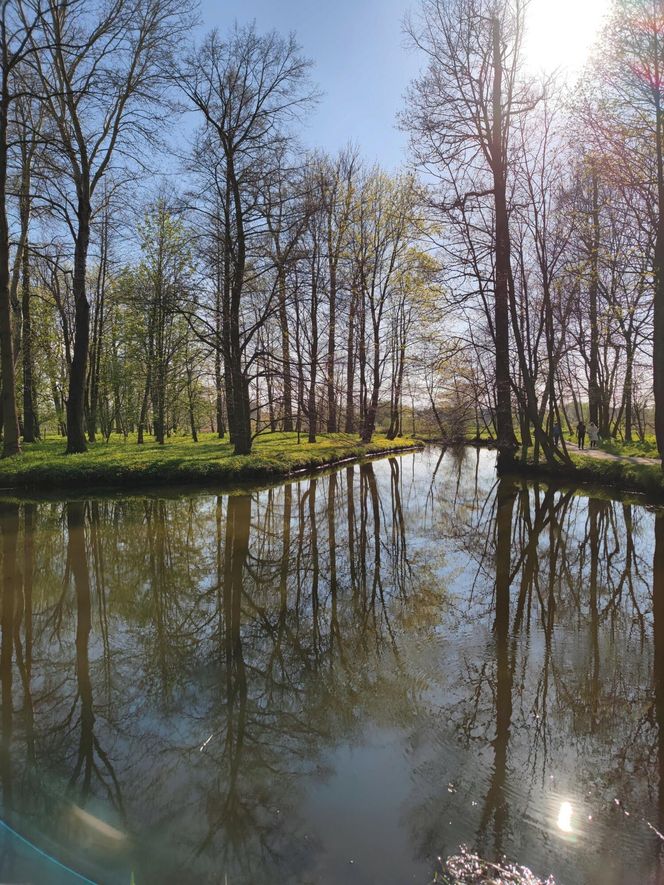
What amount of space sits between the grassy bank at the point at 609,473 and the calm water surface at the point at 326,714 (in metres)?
6.18

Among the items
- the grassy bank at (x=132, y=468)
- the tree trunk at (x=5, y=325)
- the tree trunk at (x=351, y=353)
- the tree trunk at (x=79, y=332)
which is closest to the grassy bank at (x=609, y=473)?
the grassy bank at (x=132, y=468)

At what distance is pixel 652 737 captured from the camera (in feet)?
10.7

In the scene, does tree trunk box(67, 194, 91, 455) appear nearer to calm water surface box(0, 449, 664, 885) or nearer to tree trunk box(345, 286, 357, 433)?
calm water surface box(0, 449, 664, 885)

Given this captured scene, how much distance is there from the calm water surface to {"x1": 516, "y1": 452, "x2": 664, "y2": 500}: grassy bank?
6181 mm

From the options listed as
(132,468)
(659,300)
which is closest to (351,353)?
(132,468)

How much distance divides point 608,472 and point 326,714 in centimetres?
1366

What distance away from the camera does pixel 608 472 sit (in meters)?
14.7

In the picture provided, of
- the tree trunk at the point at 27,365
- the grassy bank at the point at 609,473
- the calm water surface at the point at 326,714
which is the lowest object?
the calm water surface at the point at 326,714

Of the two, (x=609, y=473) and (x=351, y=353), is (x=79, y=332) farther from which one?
(x=609, y=473)

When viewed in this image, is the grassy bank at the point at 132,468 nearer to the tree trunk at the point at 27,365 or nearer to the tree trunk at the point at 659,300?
the tree trunk at the point at 27,365

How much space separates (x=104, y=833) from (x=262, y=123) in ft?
59.9

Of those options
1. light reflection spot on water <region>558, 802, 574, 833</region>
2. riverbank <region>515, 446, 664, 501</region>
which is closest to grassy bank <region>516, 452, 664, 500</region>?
riverbank <region>515, 446, 664, 501</region>

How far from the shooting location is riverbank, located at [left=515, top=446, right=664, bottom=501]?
12.8 meters

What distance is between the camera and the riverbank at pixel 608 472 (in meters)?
12.8
